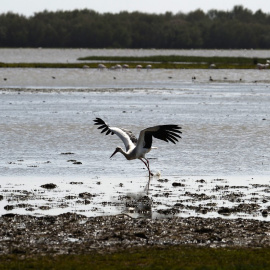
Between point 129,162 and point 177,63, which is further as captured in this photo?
point 177,63

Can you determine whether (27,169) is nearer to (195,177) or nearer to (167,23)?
(195,177)

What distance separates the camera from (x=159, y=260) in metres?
9.95

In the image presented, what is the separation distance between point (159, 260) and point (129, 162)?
30.7 ft

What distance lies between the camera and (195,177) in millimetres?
16797

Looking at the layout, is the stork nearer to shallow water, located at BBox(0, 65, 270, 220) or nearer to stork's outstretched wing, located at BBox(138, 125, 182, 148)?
stork's outstretched wing, located at BBox(138, 125, 182, 148)

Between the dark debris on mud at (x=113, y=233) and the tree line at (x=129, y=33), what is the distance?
15798 centimetres

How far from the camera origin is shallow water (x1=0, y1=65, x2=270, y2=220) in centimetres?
1420

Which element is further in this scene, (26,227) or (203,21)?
(203,21)

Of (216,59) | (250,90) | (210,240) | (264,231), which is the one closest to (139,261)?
(210,240)

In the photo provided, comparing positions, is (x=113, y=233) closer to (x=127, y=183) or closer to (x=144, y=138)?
(x=127, y=183)

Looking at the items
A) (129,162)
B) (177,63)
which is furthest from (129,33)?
(129,162)

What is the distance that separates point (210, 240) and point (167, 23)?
171 meters

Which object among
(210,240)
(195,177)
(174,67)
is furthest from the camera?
(174,67)

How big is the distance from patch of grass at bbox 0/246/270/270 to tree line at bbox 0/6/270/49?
15979 cm
